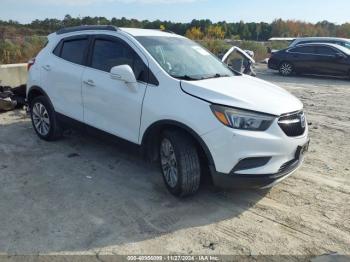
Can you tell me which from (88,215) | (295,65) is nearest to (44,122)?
(88,215)

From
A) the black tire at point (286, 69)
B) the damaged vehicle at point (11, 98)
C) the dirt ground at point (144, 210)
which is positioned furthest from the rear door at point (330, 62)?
the damaged vehicle at point (11, 98)

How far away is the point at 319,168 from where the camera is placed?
5.40 metres

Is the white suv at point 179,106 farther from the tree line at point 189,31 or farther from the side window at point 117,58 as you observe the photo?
the tree line at point 189,31

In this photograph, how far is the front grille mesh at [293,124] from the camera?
403 cm

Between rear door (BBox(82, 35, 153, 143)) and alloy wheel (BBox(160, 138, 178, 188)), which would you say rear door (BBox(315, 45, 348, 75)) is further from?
alloy wheel (BBox(160, 138, 178, 188))

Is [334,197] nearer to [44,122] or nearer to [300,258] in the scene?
[300,258]

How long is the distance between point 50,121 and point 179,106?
9.32ft

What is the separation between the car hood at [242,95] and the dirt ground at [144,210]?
109 cm

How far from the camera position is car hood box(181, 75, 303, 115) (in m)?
3.95

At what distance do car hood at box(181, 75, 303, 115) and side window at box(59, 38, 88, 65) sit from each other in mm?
1969

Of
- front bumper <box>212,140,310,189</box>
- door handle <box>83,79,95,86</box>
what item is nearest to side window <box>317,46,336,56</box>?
door handle <box>83,79,95,86</box>

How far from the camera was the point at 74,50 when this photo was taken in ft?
18.6

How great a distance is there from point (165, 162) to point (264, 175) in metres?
1.12

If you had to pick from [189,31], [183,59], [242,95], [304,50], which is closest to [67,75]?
[183,59]
